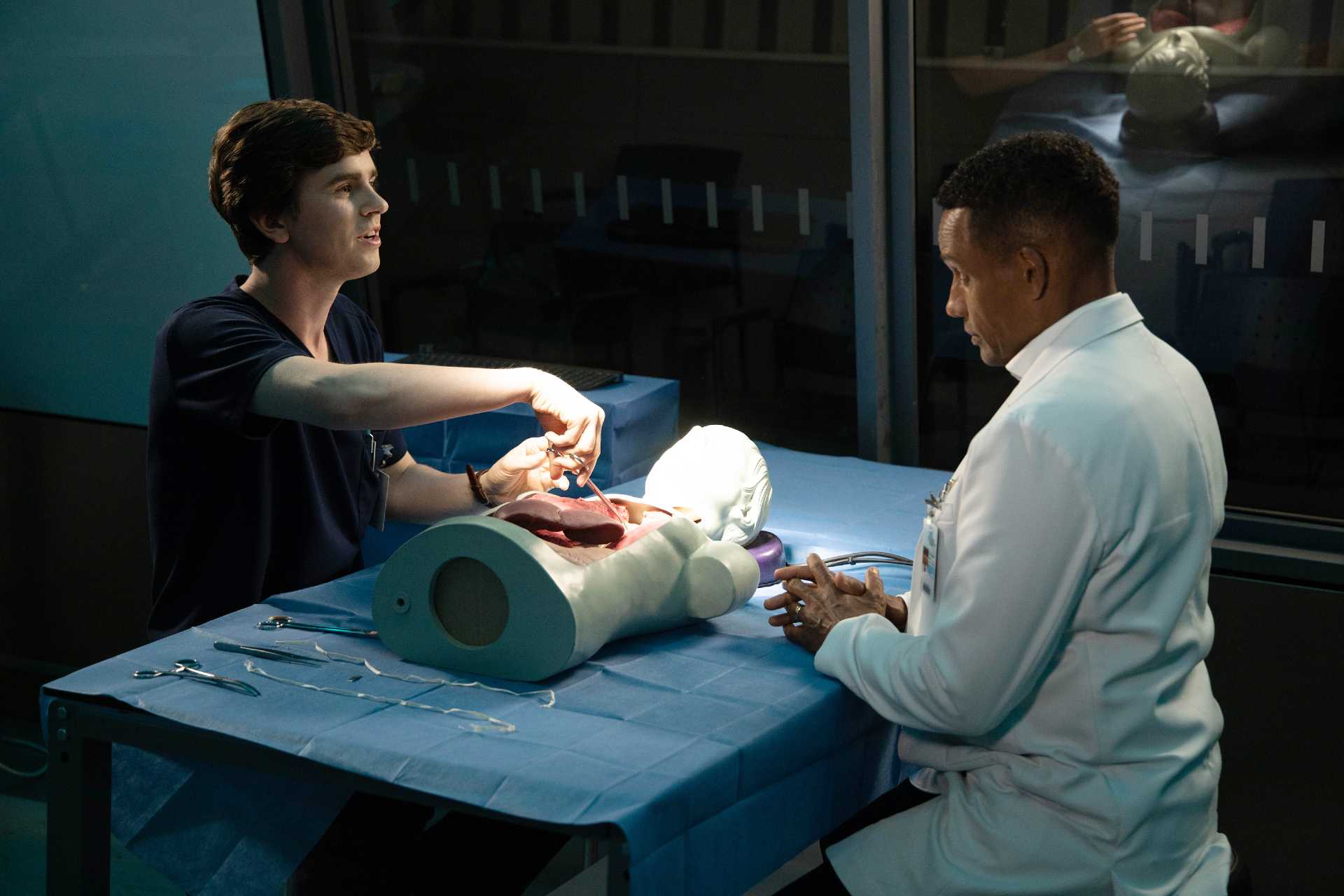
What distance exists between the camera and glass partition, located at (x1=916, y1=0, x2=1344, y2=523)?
3066mm

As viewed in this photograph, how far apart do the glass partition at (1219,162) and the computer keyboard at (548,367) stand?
87 cm

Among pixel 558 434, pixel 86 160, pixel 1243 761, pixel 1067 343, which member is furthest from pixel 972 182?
pixel 86 160

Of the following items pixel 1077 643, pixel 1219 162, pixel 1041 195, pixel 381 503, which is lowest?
pixel 381 503

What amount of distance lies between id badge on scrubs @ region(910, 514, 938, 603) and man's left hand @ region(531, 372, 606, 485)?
2.03 ft

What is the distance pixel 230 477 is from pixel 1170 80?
2180mm

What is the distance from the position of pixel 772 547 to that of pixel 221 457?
0.94 metres

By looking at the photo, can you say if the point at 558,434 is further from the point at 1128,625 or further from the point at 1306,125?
the point at 1306,125

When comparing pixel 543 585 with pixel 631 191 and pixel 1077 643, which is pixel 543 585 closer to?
pixel 1077 643

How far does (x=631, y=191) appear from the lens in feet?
13.0

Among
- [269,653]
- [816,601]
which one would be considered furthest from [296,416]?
[816,601]

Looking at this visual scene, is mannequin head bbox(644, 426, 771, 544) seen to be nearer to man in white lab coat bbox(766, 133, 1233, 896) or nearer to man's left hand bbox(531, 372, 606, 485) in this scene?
→ man's left hand bbox(531, 372, 606, 485)

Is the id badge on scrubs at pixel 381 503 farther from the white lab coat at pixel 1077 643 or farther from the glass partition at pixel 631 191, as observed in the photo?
the glass partition at pixel 631 191

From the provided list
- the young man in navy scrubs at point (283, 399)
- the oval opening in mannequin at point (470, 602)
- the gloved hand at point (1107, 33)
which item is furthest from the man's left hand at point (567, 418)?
the gloved hand at point (1107, 33)

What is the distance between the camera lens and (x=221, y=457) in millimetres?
2393
